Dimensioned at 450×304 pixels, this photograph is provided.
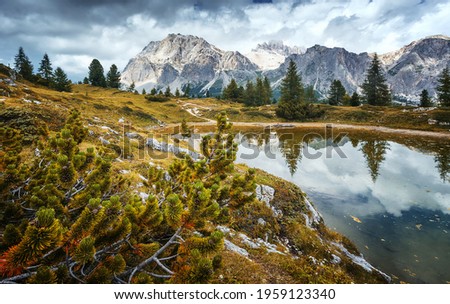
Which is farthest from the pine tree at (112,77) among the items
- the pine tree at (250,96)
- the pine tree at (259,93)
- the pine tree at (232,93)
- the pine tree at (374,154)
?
the pine tree at (374,154)

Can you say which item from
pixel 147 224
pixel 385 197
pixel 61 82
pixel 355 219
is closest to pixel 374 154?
pixel 385 197

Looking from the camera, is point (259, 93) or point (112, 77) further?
point (112, 77)

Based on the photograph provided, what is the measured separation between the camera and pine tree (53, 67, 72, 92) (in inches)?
2847

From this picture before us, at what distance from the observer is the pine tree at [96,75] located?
10306 cm

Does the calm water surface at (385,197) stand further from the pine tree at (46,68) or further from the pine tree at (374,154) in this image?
the pine tree at (46,68)

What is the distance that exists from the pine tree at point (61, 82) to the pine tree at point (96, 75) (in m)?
21.5

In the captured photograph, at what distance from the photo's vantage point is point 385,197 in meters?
15.5

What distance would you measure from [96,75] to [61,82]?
30240mm

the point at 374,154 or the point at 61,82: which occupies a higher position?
the point at 61,82

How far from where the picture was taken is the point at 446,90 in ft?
192

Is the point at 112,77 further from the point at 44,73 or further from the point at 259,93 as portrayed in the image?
the point at 259,93

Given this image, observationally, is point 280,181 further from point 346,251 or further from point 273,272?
point 273,272

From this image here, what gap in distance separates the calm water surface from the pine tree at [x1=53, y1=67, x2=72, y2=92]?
74.1 m

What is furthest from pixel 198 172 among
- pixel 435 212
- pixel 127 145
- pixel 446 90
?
pixel 446 90
